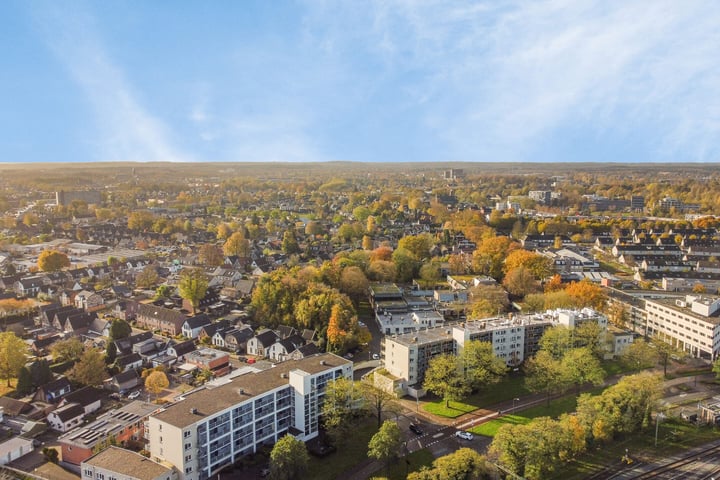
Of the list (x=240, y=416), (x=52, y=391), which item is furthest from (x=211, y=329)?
(x=240, y=416)

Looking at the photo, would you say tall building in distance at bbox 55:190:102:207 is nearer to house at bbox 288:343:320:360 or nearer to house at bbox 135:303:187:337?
house at bbox 135:303:187:337

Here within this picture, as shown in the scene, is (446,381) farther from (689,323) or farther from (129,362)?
(129,362)

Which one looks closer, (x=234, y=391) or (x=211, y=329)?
(x=234, y=391)

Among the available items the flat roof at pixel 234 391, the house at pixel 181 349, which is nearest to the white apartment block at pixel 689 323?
the flat roof at pixel 234 391

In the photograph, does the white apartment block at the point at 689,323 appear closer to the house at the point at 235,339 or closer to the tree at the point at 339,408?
the tree at the point at 339,408

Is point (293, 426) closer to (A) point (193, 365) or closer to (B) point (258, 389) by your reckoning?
(B) point (258, 389)

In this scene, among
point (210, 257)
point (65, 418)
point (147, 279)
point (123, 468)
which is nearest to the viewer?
point (123, 468)

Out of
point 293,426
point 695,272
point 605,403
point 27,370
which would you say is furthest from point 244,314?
point 695,272
